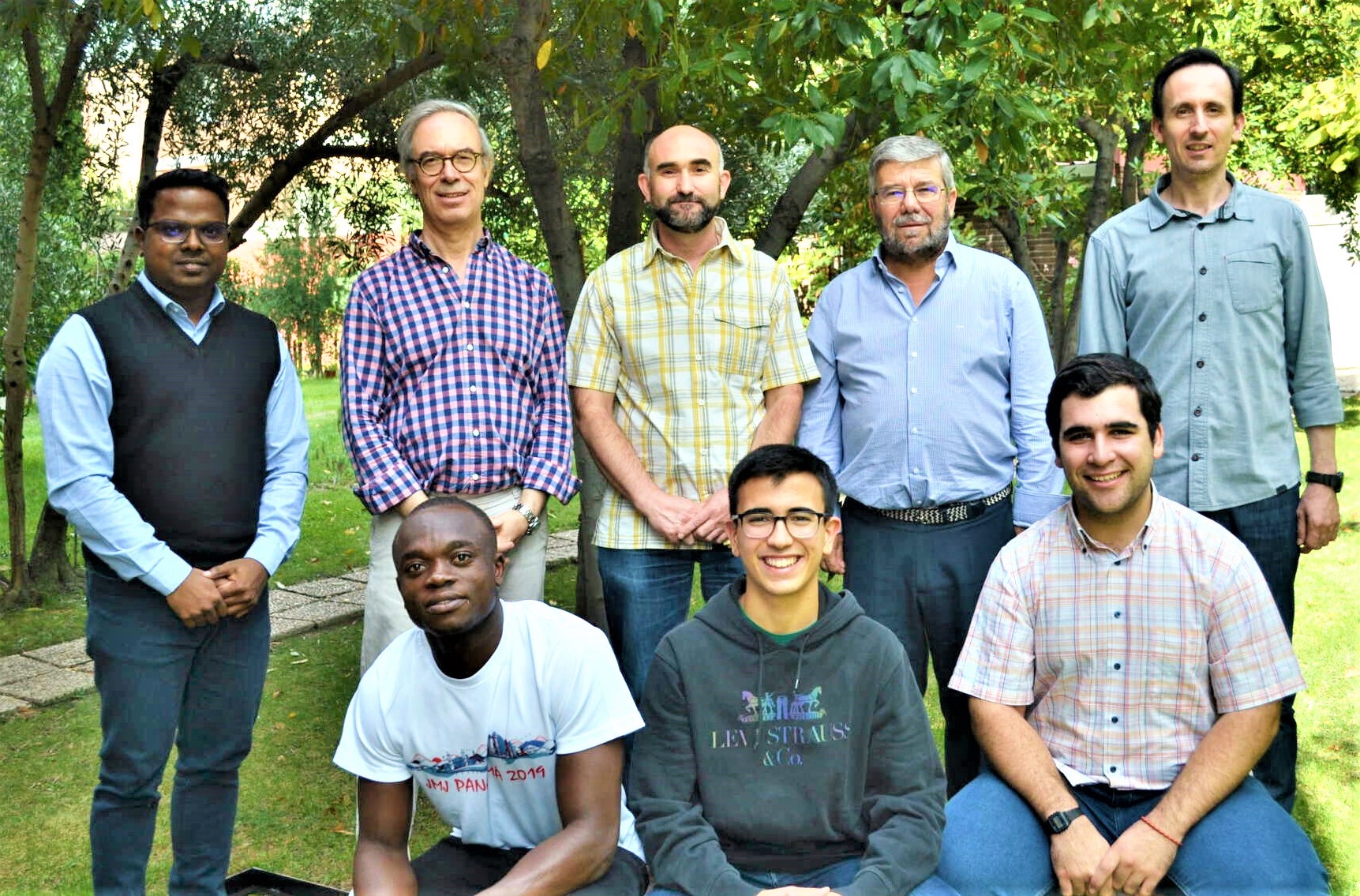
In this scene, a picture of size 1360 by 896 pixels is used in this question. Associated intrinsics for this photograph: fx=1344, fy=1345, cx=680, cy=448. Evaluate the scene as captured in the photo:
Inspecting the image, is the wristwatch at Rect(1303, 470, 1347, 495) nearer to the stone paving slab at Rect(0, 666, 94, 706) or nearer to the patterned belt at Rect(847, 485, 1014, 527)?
the patterned belt at Rect(847, 485, 1014, 527)

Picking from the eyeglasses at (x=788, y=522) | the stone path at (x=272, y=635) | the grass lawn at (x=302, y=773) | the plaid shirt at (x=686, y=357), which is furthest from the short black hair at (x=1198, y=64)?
the stone path at (x=272, y=635)

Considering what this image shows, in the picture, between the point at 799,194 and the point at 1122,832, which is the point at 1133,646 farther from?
the point at 799,194

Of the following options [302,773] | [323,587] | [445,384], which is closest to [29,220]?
[323,587]

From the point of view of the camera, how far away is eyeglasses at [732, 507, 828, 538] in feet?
10.0

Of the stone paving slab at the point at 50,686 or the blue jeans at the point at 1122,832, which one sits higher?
the blue jeans at the point at 1122,832

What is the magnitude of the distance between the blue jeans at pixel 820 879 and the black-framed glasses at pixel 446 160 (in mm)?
1976

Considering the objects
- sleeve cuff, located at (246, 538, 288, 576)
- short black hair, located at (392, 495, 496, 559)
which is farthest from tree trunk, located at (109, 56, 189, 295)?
short black hair, located at (392, 495, 496, 559)

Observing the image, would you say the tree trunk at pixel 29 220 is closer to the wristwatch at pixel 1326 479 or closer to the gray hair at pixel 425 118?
the gray hair at pixel 425 118

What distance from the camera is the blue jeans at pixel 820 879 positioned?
2914 mm

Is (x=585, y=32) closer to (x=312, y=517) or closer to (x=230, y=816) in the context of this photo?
(x=230, y=816)

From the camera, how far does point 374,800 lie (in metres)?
2.93

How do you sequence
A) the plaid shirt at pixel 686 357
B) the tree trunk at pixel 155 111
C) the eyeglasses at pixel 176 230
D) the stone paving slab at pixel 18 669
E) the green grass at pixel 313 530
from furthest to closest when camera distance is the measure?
the green grass at pixel 313 530
the tree trunk at pixel 155 111
the stone paving slab at pixel 18 669
the plaid shirt at pixel 686 357
the eyeglasses at pixel 176 230

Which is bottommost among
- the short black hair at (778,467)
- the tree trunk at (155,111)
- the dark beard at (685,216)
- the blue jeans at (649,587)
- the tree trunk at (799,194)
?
the blue jeans at (649,587)

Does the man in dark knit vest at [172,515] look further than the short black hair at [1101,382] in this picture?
Yes
